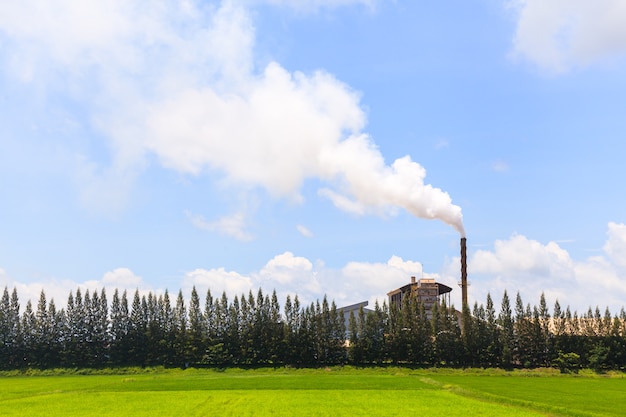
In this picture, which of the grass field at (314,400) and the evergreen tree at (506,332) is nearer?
the grass field at (314,400)

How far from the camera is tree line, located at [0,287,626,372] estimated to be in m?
125

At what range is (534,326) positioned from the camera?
128375 millimetres

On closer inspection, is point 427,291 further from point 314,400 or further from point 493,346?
point 314,400

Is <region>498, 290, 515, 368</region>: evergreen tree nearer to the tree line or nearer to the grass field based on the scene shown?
the tree line

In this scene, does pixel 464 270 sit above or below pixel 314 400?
above

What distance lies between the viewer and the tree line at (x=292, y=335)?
125 m

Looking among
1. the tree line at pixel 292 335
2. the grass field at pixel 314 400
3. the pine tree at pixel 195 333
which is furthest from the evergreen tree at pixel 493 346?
the pine tree at pixel 195 333

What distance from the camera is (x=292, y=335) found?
131 metres

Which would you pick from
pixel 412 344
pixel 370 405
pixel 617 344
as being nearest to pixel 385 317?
pixel 412 344

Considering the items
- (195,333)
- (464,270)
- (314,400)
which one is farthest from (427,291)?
(314,400)

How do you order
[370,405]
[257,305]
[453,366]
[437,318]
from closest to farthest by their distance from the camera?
[370,405] < [453,366] < [437,318] < [257,305]

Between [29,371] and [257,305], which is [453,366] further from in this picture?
[29,371]

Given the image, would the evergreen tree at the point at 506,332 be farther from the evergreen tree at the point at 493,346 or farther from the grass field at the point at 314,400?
the grass field at the point at 314,400

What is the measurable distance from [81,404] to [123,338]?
8518 centimetres
